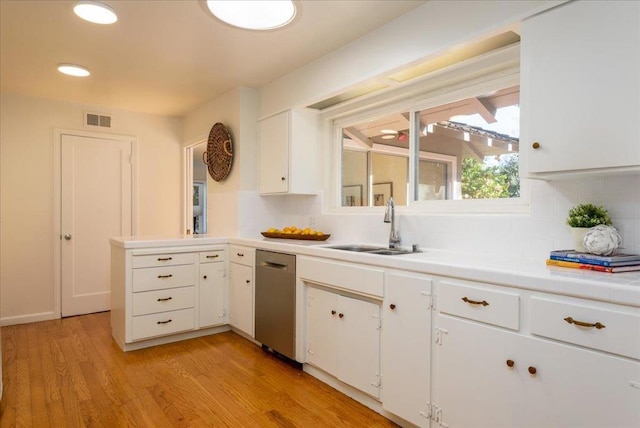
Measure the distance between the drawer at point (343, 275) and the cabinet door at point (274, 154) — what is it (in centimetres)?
99

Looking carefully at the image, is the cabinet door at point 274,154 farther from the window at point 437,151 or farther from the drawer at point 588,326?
the drawer at point 588,326

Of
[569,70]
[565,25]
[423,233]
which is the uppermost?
[565,25]

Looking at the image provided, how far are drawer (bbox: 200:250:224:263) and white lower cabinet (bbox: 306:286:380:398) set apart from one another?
49.6 inches

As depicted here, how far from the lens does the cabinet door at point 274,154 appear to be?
3461 millimetres

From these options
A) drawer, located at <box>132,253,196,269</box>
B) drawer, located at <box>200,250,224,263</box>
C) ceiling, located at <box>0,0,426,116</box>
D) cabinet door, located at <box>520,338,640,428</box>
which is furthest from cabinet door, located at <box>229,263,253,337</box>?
cabinet door, located at <box>520,338,640,428</box>

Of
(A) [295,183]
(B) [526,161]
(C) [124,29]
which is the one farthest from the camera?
(A) [295,183]

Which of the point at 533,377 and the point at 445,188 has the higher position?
the point at 445,188

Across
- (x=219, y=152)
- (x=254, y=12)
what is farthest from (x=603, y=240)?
(x=219, y=152)

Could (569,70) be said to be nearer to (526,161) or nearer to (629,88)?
(629,88)

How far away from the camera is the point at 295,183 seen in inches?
135

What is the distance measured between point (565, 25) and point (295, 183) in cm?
224

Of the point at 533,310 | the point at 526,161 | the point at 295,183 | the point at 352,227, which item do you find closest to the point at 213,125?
the point at 295,183

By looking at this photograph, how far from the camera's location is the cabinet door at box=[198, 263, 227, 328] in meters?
→ 3.54

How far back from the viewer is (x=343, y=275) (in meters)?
2.38
